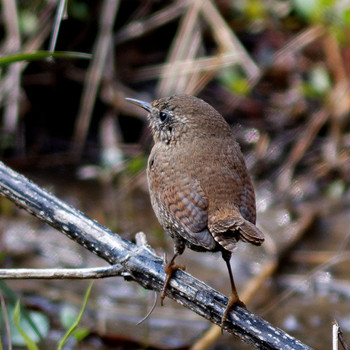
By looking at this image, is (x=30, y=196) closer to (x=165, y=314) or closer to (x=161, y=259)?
A: (x=161, y=259)

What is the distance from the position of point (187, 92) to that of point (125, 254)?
10.7 ft

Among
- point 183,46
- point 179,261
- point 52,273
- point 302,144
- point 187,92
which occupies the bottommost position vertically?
point 52,273

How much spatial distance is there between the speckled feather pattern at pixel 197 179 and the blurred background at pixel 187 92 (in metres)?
1.56

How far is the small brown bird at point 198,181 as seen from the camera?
8.11ft

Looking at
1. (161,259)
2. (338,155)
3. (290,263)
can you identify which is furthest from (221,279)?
(161,259)

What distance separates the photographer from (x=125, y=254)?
7.86 ft

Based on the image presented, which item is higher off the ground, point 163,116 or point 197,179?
point 163,116

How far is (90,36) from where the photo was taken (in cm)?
591

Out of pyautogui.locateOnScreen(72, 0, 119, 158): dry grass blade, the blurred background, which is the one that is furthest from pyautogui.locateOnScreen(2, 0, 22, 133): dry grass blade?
pyautogui.locateOnScreen(72, 0, 119, 158): dry grass blade

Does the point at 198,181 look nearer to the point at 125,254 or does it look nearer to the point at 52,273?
the point at 125,254

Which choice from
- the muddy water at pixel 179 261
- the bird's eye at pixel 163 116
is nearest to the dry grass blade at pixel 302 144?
the muddy water at pixel 179 261

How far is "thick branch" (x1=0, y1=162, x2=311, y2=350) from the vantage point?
2365mm

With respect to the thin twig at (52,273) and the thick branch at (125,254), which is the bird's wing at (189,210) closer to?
the thick branch at (125,254)

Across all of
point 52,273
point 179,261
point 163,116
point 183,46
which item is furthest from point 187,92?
point 52,273
